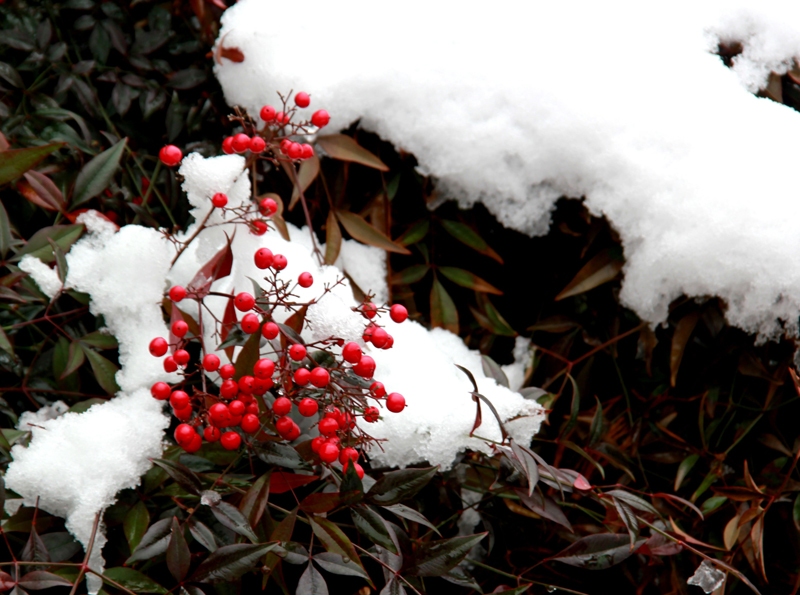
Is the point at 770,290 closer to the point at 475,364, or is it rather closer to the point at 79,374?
the point at 475,364

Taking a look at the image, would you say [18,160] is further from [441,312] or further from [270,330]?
Answer: [441,312]

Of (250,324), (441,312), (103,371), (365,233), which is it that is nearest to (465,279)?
(441,312)

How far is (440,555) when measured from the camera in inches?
25.2

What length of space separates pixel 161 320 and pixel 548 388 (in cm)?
56

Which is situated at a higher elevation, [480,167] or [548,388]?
[480,167]

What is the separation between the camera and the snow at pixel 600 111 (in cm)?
80

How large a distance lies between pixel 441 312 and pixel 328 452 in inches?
14.6

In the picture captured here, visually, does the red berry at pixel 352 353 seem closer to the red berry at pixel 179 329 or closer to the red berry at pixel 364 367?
the red berry at pixel 364 367

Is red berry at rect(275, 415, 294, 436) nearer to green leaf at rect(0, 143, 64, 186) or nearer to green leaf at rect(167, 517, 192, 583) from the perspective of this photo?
green leaf at rect(167, 517, 192, 583)

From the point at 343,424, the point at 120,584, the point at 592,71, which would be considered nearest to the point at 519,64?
the point at 592,71

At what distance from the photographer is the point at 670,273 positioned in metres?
0.82

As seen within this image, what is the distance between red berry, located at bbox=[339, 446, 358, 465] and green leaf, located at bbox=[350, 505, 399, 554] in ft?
0.16

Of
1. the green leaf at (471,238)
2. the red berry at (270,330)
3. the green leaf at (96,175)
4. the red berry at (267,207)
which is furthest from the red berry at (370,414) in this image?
the green leaf at (96,175)

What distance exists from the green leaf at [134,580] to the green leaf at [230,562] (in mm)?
56
